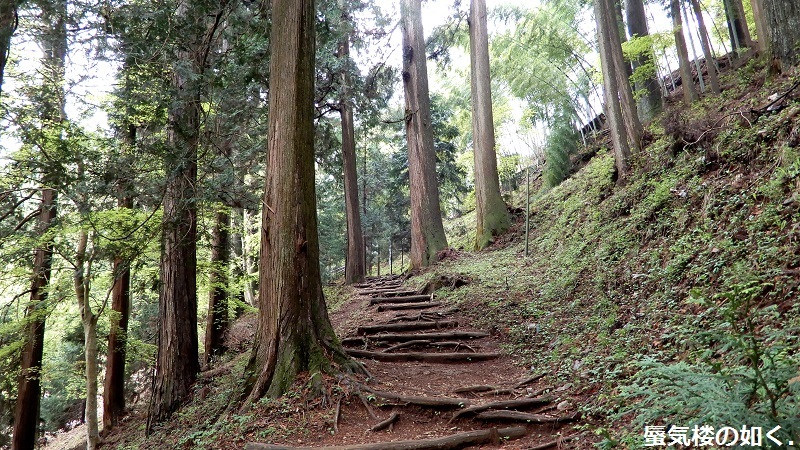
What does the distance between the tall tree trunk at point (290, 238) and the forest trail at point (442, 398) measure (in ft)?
2.48

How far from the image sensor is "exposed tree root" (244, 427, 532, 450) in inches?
139

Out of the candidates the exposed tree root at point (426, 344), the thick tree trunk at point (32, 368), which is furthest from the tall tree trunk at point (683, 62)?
the thick tree trunk at point (32, 368)

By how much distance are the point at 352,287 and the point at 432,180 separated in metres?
4.28

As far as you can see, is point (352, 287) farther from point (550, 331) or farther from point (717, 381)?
point (717, 381)

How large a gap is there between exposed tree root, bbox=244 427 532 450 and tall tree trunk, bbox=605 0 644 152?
7.04 metres

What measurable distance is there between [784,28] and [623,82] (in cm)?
297

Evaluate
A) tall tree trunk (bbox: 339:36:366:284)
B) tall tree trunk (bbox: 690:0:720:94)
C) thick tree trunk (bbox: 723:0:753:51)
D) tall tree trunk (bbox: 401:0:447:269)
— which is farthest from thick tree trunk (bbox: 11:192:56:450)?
thick tree trunk (bbox: 723:0:753:51)

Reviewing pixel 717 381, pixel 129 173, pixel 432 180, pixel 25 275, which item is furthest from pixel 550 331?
pixel 25 275

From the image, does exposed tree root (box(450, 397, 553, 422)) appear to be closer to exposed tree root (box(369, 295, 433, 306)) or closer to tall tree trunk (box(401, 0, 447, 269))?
exposed tree root (box(369, 295, 433, 306))

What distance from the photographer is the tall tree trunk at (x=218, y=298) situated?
10.2 metres

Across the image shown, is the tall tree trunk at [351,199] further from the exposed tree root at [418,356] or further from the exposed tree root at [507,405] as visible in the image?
the exposed tree root at [507,405]

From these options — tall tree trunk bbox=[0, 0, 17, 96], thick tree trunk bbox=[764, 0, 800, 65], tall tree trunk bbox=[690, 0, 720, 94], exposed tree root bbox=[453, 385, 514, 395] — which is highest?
tall tree trunk bbox=[690, 0, 720, 94]

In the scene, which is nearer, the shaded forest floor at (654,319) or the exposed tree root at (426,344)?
the shaded forest floor at (654,319)

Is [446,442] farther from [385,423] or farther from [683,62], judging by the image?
[683,62]
